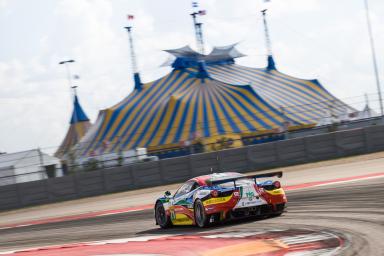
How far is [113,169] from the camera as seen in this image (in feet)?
83.6

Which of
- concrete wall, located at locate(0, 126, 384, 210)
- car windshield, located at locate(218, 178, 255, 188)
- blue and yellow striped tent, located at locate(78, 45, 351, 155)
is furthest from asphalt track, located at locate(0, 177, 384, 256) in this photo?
blue and yellow striped tent, located at locate(78, 45, 351, 155)

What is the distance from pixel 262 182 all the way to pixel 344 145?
1489 centimetres

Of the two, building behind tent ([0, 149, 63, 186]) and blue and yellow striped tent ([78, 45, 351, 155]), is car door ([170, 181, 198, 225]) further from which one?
blue and yellow striped tent ([78, 45, 351, 155])

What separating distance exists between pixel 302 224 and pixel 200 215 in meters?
2.21

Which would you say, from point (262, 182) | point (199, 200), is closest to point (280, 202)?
point (262, 182)

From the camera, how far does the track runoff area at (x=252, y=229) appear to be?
317 inches

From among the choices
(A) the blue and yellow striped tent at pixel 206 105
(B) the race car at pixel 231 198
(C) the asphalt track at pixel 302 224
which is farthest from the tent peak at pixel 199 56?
(B) the race car at pixel 231 198

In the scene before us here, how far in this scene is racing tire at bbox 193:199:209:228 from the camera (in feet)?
37.2

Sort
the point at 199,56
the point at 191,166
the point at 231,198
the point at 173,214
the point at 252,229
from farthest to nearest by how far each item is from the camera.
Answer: the point at 199,56 → the point at 191,166 → the point at 173,214 → the point at 231,198 → the point at 252,229

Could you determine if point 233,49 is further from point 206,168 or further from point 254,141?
point 206,168

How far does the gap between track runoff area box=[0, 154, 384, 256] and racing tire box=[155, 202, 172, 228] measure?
15cm

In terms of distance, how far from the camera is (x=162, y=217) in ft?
43.6

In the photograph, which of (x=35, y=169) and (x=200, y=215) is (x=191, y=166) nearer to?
(x=35, y=169)

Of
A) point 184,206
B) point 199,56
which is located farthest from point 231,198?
point 199,56
